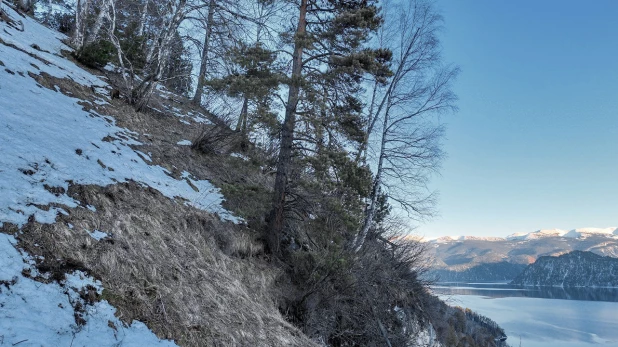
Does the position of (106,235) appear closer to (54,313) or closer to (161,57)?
(54,313)

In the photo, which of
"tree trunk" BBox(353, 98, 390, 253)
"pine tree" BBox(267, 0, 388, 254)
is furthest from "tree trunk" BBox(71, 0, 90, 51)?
"tree trunk" BBox(353, 98, 390, 253)

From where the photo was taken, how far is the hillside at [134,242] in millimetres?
3047

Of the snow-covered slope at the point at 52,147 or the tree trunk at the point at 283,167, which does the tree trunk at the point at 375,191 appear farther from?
the snow-covered slope at the point at 52,147

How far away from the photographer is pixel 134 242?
14.3 feet

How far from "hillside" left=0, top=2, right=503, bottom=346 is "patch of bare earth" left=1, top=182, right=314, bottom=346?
20mm

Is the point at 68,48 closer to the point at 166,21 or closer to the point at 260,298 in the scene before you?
the point at 166,21

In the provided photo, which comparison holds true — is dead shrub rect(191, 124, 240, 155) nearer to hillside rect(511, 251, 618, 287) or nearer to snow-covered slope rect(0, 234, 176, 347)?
snow-covered slope rect(0, 234, 176, 347)

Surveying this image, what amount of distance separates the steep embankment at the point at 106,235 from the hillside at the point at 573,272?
194176 mm

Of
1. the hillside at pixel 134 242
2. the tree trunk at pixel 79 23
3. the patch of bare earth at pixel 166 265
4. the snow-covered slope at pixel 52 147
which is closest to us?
the hillside at pixel 134 242

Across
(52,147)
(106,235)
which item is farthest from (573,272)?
(52,147)

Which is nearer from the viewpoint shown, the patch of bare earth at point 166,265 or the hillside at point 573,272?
the patch of bare earth at point 166,265

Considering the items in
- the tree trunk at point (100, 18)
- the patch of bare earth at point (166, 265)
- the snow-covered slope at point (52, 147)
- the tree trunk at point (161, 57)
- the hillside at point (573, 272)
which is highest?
the tree trunk at point (100, 18)

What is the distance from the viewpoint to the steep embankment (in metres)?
2.92

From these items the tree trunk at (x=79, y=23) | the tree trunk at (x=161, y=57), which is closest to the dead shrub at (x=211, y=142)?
the tree trunk at (x=161, y=57)
